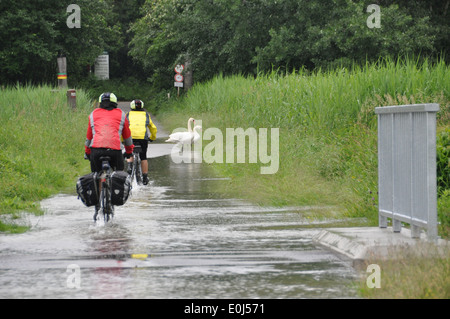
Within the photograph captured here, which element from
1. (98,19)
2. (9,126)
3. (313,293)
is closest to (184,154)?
(9,126)

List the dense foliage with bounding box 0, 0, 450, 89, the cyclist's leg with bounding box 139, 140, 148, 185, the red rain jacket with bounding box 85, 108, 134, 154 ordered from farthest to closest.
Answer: the dense foliage with bounding box 0, 0, 450, 89, the cyclist's leg with bounding box 139, 140, 148, 185, the red rain jacket with bounding box 85, 108, 134, 154

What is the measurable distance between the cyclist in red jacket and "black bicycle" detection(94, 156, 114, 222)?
5.0 inches

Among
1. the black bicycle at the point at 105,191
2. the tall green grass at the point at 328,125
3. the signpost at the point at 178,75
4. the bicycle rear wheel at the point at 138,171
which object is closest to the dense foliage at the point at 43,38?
the signpost at the point at 178,75

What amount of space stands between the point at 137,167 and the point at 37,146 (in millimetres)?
5321

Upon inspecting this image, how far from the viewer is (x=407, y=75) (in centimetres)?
1947

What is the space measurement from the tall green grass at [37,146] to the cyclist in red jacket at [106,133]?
1486mm

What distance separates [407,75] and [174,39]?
27572mm

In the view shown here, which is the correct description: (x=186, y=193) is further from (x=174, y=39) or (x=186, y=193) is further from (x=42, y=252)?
(x=174, y=39)

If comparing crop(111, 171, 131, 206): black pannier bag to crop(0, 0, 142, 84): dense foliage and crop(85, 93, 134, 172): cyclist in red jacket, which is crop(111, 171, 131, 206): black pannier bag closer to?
crop(85, 93, 134, 172): cyclist in red jacket

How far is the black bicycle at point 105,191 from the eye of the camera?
11703 millimetres

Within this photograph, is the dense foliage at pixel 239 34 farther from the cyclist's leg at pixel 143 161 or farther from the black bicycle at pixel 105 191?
the black bicycle at pixel 105 191

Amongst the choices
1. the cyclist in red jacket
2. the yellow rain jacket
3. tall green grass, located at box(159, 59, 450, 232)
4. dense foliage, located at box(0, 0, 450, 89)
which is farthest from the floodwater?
dense foliage, located at box(0, 0, 450, 89)

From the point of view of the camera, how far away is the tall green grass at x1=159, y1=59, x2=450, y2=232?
46.2 ft

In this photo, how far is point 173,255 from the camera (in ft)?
30.6
